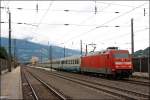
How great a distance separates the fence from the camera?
4073cm

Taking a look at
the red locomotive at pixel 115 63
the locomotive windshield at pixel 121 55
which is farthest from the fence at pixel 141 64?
the red locomotive at pixel 115 63

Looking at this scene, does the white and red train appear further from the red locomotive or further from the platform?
the platform

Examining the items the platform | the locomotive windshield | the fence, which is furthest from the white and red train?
the platform

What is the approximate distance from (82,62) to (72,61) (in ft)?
36.1

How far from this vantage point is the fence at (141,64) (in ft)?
134

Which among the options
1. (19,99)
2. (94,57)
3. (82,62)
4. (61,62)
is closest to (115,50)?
(94,57)

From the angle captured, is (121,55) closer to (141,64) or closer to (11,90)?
(141,64)

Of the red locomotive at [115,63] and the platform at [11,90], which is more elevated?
the red locomotive at [115,63]

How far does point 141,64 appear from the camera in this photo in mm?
42125

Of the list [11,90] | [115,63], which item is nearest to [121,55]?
[115,63]

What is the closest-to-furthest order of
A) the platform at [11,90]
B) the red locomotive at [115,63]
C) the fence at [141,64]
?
the platform at [11,90], the red locomotive at [115,63], the fence at [141,64]

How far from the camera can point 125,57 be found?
3638cm

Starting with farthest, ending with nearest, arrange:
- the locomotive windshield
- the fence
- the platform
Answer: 1. the fence
2. the locomotive windshield
3. the platform

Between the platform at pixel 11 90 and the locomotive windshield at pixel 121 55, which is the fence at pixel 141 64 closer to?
the locomotive windshield at pixel 121 55
